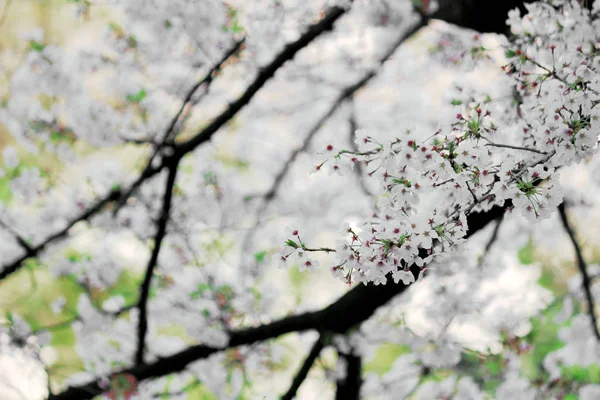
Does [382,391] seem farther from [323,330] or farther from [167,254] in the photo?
[167,254]

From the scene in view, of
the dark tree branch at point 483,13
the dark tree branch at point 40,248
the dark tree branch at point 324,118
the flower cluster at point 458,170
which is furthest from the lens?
the dark tree branch at point 324,118

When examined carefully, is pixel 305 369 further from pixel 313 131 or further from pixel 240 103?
pixel 313 131

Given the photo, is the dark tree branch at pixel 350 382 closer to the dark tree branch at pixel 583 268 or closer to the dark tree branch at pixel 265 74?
the dark tree branch at pixel 583 268

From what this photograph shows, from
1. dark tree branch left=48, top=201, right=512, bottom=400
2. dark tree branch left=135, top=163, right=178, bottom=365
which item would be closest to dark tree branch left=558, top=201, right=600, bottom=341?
dark tree branch left=48, top=201, right=512, bottom=400

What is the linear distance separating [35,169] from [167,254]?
172 centimetres

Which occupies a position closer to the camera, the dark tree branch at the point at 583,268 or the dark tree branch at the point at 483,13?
the dark tree branch at the point at 483,13

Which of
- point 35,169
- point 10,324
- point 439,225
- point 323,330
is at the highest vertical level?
point 35,169

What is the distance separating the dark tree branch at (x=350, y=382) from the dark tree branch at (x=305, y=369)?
2.83 ft

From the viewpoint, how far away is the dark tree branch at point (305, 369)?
360 cm

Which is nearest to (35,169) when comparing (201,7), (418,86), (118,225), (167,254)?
(118,225)

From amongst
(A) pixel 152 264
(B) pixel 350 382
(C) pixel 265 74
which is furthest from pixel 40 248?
(B) pixel 350 382

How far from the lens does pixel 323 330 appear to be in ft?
11.3

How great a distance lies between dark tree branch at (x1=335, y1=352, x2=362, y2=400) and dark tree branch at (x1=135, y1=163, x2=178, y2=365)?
1.76 metres

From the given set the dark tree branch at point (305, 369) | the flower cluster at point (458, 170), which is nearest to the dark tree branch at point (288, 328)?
the dark tree branch at point (305, 369)
